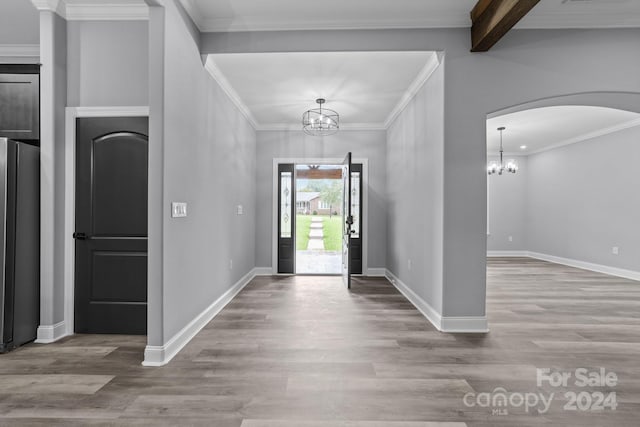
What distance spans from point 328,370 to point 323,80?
10.7 feet

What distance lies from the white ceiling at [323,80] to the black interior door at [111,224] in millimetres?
1249

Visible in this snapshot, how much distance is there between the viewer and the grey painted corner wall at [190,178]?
8.18 ft

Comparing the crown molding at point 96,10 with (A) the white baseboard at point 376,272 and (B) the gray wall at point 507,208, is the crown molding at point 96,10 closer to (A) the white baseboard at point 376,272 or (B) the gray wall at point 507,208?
(A) the white baseboard at point 376,272

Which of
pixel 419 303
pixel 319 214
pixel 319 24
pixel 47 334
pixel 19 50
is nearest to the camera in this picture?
pixel 47 334

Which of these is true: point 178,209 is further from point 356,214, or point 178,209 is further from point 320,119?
point 356,214

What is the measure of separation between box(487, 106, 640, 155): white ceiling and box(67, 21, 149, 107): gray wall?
539 cm

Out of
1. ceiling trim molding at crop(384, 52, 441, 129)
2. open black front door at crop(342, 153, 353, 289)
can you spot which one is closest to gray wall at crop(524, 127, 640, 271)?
ceiling trim molding at crop(384, 52, 441, 129)

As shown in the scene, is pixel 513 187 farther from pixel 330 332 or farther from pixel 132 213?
pixel 132 213

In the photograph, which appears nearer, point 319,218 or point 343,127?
point 343,127


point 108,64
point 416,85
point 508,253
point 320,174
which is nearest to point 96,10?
point 108,64

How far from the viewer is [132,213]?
3.08m

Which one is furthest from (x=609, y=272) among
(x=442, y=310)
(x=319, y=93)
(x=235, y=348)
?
(x=235, y=348)

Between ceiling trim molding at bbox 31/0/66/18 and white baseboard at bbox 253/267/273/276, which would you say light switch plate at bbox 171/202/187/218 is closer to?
ceiling trim molding at bbox 31/0/66/18

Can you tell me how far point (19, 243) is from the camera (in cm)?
278
